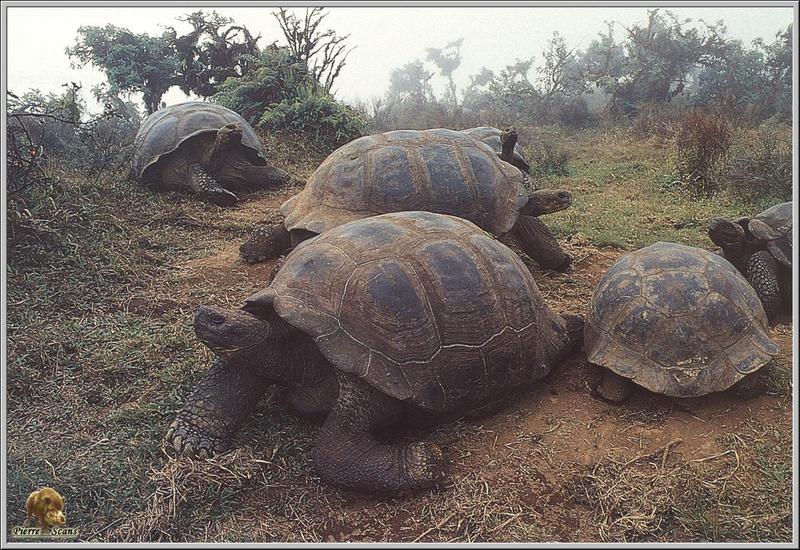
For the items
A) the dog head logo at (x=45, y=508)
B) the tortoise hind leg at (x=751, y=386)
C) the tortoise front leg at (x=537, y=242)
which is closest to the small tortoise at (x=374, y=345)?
the dog head logo at (x=45, y=508)

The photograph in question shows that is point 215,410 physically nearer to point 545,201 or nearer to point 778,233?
point 545,201

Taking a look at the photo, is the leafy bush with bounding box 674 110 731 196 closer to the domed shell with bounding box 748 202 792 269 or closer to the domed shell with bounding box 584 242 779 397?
the domed shell with bounding box 748 202 792 269

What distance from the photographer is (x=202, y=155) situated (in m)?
8.05

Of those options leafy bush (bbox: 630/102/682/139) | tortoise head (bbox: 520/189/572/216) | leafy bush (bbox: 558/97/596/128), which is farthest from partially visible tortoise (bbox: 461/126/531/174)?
leafy bush (bbox: 558/97/596/128)

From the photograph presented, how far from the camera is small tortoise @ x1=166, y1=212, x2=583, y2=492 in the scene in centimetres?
289

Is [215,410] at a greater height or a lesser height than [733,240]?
lesser

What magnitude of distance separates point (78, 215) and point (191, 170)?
2418 mm

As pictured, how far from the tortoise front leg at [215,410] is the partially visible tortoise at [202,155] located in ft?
15.5

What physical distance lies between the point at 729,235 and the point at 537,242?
1.55 meters

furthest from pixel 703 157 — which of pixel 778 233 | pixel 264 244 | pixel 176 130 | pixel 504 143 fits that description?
pixel 176 130

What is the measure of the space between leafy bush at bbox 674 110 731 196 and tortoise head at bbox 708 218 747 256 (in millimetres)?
3657

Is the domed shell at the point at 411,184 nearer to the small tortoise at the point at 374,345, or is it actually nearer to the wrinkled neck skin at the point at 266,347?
the small tortoise at the point at 374,345

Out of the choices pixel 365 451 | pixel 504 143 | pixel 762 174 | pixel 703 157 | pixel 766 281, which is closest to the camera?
pixel 365 451

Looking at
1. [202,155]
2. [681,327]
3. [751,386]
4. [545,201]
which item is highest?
[202,155]
